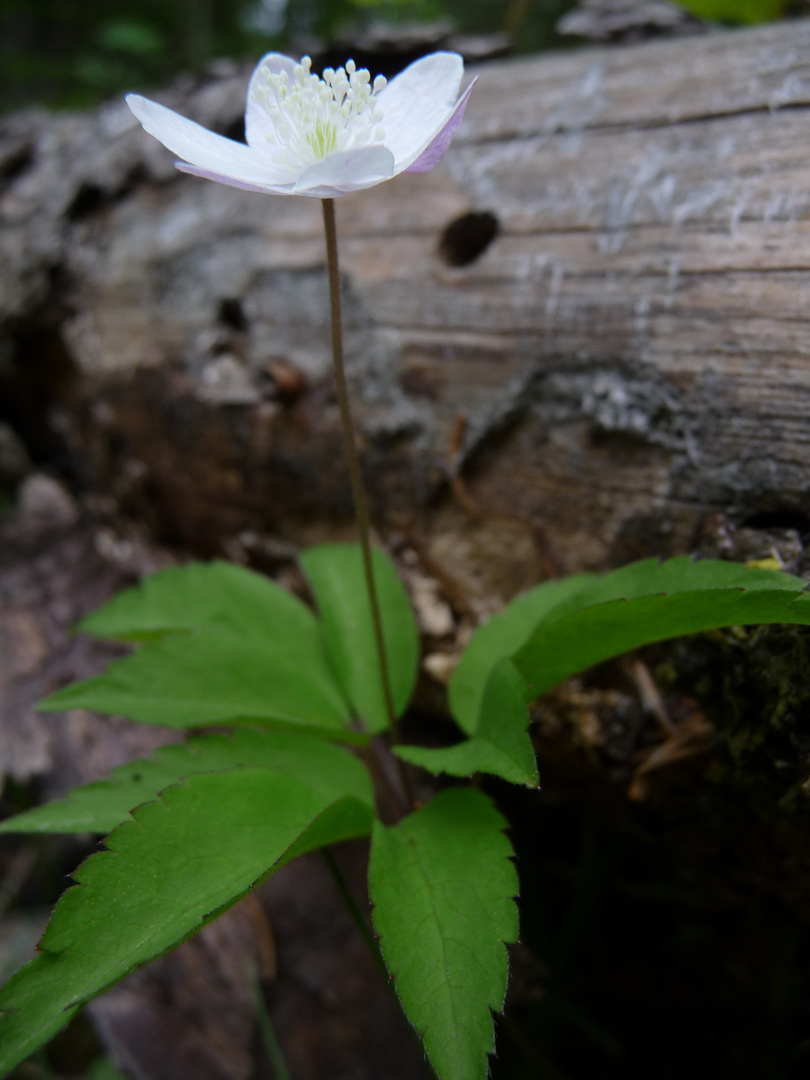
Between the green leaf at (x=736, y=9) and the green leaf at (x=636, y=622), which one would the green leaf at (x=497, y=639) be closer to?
the green leaf at (x=636, y=622)

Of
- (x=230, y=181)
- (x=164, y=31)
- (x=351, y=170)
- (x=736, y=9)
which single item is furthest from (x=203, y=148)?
(x=164, y=31)

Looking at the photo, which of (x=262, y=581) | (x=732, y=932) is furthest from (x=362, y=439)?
(x=732, y=932)

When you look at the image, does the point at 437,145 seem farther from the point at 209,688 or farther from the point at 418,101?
the point at 209,688

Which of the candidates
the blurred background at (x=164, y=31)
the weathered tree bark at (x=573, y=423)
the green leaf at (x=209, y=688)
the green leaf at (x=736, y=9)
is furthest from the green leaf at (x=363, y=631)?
the blurred background at (x=164, y=31)

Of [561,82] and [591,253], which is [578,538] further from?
[561,82]

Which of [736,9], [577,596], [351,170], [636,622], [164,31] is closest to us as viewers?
[351,170]

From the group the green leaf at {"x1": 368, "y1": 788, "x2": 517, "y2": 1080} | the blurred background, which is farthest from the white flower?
the blurred background
